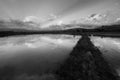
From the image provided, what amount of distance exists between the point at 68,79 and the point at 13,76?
19.2 ft

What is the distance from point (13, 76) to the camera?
30.7 ft

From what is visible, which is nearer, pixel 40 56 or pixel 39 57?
pixel 39 57

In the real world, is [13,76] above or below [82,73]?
below

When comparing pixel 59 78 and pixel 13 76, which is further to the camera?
pixel 13 76

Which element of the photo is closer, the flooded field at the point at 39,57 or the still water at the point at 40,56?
the flooded field at the point at 39,57

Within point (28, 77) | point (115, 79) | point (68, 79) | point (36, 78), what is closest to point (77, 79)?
point (68, 79)

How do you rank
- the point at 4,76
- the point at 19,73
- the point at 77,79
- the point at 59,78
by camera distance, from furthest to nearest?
the point at 19,73, the point at 4,76, the point at 59,78, the point at 77,79

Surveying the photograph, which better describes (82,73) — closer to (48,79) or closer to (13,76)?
(48,79)

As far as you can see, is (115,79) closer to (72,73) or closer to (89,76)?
(89,76)

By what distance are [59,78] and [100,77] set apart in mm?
3398

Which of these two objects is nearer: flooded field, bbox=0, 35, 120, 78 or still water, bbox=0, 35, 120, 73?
flooded field, bbox=0, 35, 120, 78

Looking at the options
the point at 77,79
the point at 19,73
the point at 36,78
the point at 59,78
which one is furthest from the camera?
the point at 19,73

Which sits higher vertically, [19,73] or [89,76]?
[89,76]

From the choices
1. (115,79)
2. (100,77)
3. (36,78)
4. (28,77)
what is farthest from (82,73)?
(28,77)
